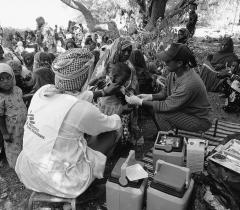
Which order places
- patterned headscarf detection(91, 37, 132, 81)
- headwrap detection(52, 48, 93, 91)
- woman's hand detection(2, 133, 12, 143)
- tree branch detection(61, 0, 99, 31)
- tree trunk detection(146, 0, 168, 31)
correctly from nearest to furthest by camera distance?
headwrap detection(52, 48, 93, 91), woman's hand detection(2, 133, 12, 143), patterned headscarf detection(91, 37, 132, 81), tree trunk detection(146, 0, 168, 31), tree branch detection(61, 0, 99, 31)

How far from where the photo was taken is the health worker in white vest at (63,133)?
6.26 ft

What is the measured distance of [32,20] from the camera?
18469 mm

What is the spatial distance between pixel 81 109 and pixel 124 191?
2.47 ft

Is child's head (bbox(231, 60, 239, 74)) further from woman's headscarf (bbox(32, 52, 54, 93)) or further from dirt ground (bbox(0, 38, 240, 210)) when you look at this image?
woman's headscarf (bbox(32, 52, 54, 93))

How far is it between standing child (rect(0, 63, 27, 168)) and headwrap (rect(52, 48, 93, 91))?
34.8 inches

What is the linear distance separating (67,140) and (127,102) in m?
1.31

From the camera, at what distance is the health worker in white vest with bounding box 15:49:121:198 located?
6.26ft

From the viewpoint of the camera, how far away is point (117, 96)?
308 centimetres

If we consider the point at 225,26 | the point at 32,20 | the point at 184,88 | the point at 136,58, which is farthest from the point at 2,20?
the point at 184,88

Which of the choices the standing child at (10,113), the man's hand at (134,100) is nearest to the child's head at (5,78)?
the standing child at (10,113)

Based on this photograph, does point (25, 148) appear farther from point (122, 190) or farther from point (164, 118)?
point (164, 118)

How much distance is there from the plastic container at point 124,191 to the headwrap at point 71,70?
0.80m

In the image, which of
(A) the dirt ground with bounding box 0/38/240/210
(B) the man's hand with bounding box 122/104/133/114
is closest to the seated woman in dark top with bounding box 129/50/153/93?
(A) the dirt ground with bounding box 0/38/240/210

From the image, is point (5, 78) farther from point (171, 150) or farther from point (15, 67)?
point (171, 150)
